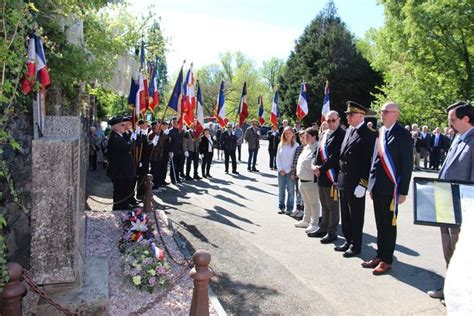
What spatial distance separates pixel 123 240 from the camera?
6.40 meters

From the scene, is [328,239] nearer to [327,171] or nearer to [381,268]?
[327,171]

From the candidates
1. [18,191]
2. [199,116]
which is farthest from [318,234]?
[199,116]

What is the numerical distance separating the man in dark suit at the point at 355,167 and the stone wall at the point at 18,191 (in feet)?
14.6

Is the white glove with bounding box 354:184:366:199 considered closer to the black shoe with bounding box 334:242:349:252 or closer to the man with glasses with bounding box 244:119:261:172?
the black shoe with bounding box 334:242:349:252

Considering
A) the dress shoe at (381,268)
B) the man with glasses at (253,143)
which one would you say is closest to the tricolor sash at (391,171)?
the dress shoe at (381,268)

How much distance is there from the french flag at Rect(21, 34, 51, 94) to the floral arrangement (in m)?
2.41

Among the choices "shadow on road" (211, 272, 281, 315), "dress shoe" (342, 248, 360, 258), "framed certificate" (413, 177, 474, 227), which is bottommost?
"shadow on road" (211, 272, 281, 315)

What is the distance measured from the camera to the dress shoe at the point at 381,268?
5.72m

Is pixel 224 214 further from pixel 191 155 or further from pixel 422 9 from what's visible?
pixel 422 9

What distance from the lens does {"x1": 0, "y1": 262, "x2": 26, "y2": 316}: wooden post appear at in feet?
10.1

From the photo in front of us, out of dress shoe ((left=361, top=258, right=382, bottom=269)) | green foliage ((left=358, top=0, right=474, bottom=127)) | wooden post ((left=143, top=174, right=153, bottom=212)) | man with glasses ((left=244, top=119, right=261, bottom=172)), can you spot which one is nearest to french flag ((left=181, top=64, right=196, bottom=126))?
wooden post ((left=143, top=174, right=153, bottom=212))

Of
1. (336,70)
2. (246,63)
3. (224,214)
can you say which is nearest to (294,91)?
(336,70)

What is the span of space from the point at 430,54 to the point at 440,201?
984 inches

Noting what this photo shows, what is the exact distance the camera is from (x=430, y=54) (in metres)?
25.9
